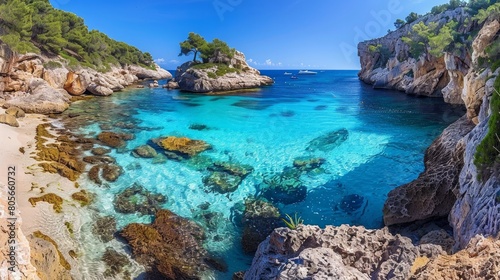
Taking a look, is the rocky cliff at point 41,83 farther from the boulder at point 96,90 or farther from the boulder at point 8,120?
the boulder at point 8,120

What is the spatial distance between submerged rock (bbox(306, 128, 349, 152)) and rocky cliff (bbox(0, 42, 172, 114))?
21.4 meters

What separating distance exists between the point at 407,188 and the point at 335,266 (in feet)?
23.9

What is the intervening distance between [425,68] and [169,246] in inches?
1763

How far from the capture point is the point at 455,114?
2681cm

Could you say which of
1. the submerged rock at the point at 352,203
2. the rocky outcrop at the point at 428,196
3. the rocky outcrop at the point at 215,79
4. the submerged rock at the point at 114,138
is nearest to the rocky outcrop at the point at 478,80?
the rocky outcrop at the point at 428,196

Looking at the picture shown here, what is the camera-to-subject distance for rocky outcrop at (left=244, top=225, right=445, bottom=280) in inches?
165

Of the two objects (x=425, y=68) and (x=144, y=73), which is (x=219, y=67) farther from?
(x=425, y=68)

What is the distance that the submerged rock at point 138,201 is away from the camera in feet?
35.1

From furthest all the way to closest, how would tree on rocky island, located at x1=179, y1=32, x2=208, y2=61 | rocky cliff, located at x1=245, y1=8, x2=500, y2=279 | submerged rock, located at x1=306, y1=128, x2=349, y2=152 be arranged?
tree on rocky island, located at x1=179, y1=32, x2=208, y2=61 < submerged rock, located at x1=306, y1=128, x2=349, y2=152 < rocky cliff, located at x1=245, y1=8, x2=500, y2=279

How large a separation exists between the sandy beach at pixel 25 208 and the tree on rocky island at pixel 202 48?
136 ft

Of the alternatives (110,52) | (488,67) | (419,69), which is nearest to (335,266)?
(488,67)

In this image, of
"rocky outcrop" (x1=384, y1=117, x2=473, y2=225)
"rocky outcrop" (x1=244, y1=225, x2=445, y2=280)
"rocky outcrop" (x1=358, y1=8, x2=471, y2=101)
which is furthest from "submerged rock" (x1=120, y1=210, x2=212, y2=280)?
"rocky outcrop" (x1=358, y1=8, x2=471, y2=101)

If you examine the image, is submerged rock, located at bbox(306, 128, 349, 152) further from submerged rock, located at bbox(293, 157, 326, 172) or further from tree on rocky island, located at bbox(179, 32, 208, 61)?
tree on rocky island, located at bbox(179, 32, 208, 61)

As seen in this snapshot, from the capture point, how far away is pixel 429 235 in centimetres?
750
